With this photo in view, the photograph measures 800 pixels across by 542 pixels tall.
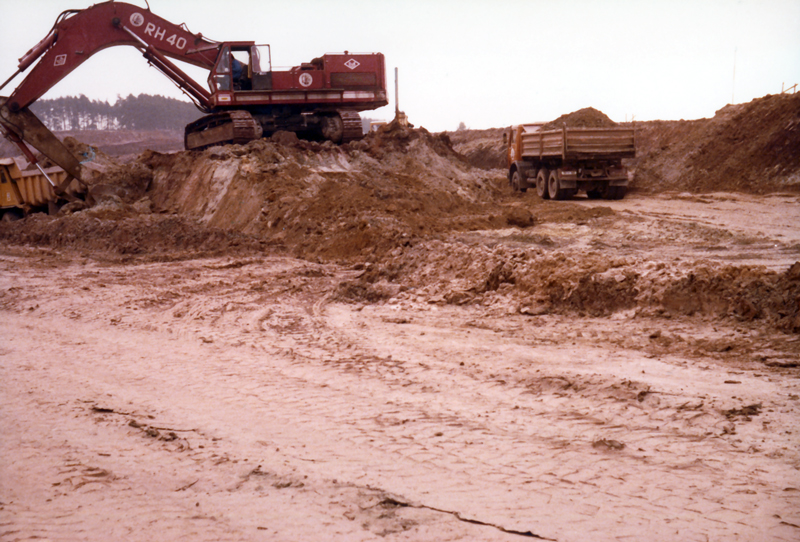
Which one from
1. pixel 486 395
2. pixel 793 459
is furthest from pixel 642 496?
pixel 486 395

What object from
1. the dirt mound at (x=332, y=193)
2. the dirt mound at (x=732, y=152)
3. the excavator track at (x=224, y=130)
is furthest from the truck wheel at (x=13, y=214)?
the dirt mound at (x=732, y=152)

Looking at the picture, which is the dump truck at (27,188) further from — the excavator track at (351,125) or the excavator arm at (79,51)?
the excavator track at (351,125)

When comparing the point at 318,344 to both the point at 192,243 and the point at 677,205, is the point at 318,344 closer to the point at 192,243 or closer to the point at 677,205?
the point at 192,243

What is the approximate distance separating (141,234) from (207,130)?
7.04m

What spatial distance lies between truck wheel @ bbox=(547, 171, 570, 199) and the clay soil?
20.9 ft

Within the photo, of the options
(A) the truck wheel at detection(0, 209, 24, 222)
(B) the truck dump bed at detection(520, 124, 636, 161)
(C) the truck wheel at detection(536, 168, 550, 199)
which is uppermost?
(B) the truck dump bed at detection(520, 124, 636, 161)

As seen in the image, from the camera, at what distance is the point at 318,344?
21.8 ft

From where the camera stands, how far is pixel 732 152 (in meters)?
23.8

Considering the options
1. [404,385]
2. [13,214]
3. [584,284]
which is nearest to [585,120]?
[13,214]

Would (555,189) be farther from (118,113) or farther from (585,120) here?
(118,113)

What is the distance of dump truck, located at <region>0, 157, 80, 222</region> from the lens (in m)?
18.3

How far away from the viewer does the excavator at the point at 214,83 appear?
58.8 feet

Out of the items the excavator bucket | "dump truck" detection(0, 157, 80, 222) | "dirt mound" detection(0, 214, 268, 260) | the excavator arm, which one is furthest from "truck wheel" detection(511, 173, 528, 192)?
"dump truck" detection(0, 157, 80, 222)

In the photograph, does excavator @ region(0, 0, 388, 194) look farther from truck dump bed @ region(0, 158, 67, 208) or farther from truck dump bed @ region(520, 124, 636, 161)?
truck dump bed @ region(520, 124, 636, 161)
